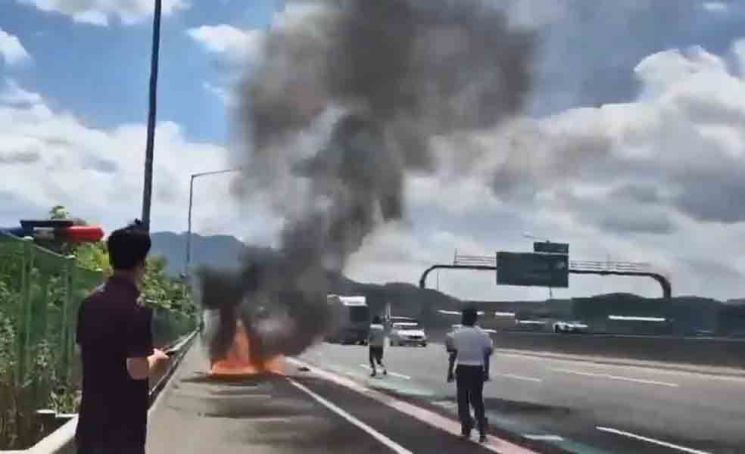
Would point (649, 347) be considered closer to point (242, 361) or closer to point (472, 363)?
point (242, 361)

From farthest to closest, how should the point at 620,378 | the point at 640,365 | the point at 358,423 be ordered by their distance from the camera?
the point at 640,365 → the point at 620,378 → the point at 358,423

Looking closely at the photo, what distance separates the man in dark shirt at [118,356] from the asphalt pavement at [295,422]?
932cm

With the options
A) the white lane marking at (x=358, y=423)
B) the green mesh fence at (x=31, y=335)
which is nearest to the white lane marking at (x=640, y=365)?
the white lane marking at (x=358, y=423)

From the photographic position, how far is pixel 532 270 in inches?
2830

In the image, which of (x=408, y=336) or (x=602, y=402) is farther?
(x=408, y=336)

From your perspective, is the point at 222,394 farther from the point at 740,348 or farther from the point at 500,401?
the point at 740,348

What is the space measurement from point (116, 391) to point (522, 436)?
11303mm

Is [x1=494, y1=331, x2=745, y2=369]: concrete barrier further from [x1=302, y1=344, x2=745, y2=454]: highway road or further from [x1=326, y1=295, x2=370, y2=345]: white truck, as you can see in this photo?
[x1=326, y1=295, x2=370, y2=345]: white truck

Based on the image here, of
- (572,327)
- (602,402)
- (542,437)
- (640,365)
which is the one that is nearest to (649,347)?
(640,365)

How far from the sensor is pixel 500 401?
77.0 feet

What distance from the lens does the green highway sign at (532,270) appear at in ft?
235

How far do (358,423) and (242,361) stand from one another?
19390 millimetres

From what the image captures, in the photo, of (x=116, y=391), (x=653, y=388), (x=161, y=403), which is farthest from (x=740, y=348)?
(x=116, y=391)

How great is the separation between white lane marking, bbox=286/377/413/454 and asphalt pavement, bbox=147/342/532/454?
0.04 ft
